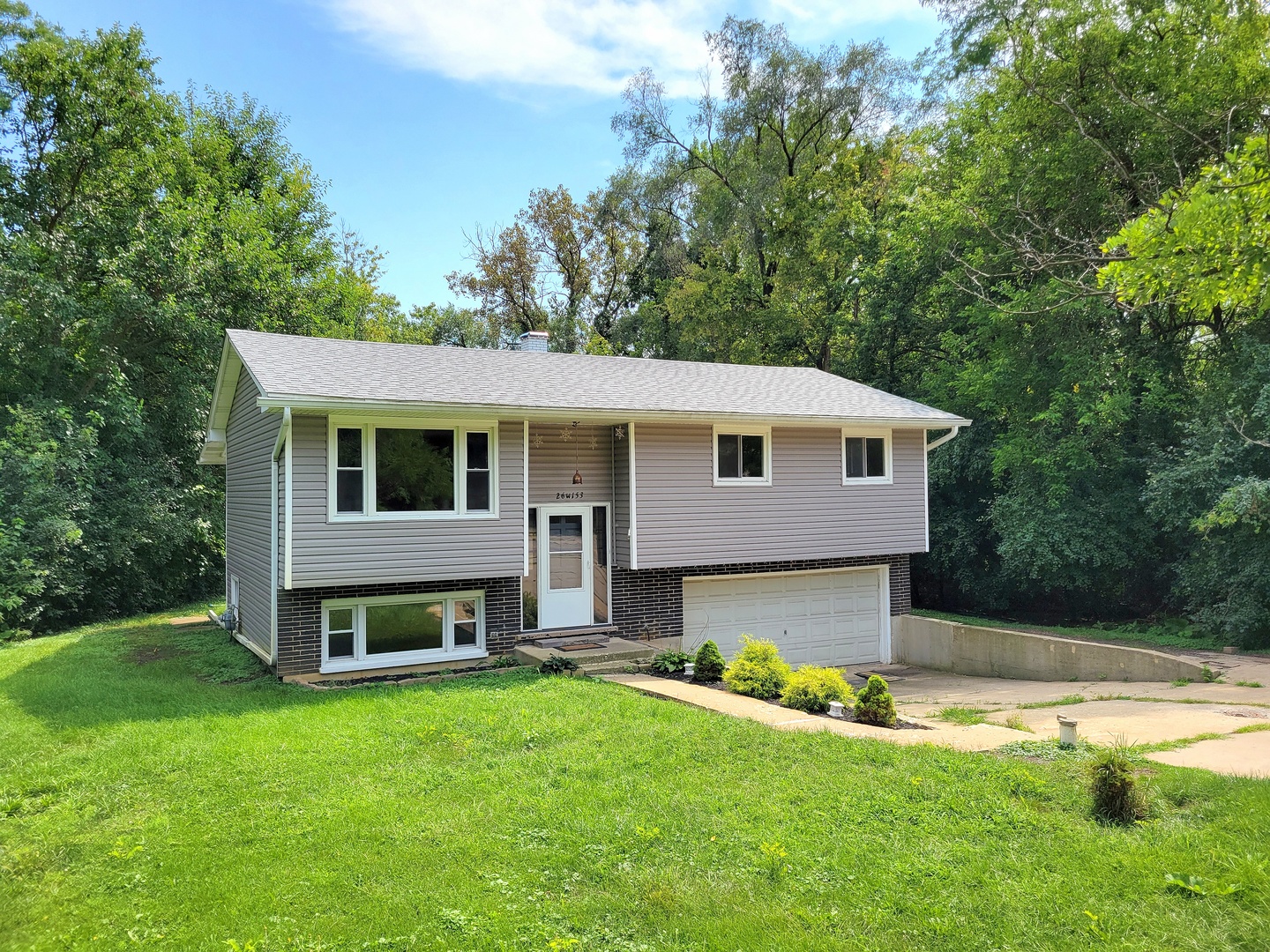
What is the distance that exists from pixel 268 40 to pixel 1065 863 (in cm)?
2214

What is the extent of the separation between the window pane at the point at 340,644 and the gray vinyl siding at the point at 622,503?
15.2 ft

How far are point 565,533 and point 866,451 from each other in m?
6.62

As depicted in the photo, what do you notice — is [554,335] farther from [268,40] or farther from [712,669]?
[712,669]

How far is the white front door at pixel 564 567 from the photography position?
13445 millimetres

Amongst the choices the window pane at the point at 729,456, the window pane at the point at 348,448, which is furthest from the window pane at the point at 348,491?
the window pane at the point at 729,456

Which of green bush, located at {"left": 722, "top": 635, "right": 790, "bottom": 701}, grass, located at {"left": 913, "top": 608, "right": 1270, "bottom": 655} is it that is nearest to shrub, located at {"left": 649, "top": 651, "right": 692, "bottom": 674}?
green bush, located at {"left": 722, "top": 635, "right": 790, "bottom": 701}

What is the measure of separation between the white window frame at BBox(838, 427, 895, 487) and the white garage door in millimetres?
2015

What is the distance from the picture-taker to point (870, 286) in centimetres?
2259

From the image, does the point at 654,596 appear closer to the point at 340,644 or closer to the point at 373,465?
the point at 340,644

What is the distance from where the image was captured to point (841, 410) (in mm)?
15352

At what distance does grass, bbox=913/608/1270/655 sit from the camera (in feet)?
48.2

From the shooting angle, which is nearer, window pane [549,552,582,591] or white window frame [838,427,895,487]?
window pane [549,552,582,591]

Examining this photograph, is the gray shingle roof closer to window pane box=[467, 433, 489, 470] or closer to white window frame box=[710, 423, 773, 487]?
white window frame box=[710, 423, 773, 487]

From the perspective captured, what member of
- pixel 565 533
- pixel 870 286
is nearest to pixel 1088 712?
pixel 565 533
